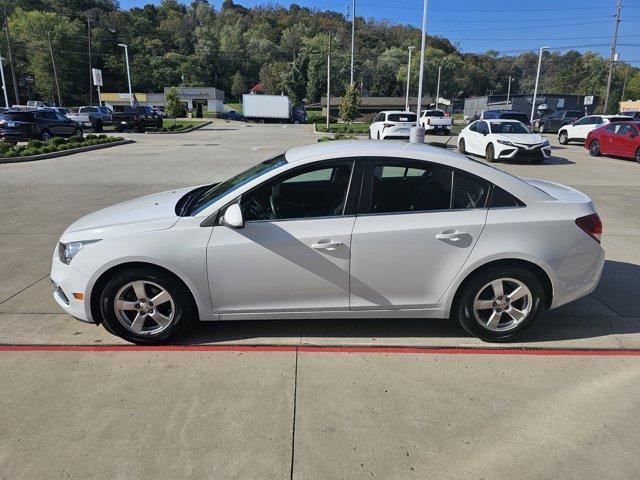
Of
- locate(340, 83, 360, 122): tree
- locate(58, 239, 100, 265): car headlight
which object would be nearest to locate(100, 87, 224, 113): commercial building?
locate(340, 83, 360, 122): tree

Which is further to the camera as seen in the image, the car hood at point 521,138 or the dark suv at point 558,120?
the dark suv at point 558,120

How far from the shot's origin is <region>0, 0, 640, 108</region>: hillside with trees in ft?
297

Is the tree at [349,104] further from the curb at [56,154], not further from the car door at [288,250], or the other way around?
the car door at [288,250]

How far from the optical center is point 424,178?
3.77 meters

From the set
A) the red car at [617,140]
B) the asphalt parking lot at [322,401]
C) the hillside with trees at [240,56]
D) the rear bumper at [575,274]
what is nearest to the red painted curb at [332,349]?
the asphalt parking lot at [322,401]

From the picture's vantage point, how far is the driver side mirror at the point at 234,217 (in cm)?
341

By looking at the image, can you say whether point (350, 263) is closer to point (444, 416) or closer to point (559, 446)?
point (444, 416)

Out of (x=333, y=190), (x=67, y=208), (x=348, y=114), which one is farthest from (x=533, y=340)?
(x=348, y=114)

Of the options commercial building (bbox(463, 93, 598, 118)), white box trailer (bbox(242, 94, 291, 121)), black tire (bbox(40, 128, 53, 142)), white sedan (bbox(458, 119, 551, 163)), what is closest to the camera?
white sedan (bbox(458, 119, 551, 163))

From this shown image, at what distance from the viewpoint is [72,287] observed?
→ 12.2 ft

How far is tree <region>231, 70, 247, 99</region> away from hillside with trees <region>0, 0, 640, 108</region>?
0.26 metres

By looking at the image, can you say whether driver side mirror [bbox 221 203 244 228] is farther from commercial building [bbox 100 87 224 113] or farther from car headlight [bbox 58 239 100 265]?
commercial building [bbox 100 87 224 113]

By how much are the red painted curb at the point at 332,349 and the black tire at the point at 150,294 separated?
0.10 metres

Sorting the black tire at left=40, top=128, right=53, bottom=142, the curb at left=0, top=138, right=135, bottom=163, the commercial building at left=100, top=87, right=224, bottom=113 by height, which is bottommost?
the curb at left=0, top=138, right=135, bottom=163
